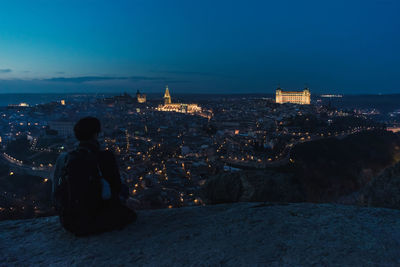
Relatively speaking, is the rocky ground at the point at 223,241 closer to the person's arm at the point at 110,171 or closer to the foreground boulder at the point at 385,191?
the person's arm at the point at 110,171

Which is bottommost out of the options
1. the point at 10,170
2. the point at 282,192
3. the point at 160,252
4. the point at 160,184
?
the point at 10,170

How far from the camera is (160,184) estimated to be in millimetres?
15867

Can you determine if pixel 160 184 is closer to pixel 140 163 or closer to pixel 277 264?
pixel 140 163

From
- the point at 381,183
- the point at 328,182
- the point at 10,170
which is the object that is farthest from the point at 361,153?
the point at 10,170

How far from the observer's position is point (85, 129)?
236 cm

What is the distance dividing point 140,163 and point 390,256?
2160cm

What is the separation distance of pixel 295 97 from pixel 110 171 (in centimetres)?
9927

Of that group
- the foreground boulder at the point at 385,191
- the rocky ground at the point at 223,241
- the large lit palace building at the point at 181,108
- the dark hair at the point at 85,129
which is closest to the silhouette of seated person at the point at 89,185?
the dark hair at the point at 85,129

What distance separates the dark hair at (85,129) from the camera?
235cm

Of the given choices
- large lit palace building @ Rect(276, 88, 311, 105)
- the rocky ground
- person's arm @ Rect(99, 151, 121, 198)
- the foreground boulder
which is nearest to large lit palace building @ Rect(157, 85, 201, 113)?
large lit palace building @ Rect(276, 88, 311, 105)

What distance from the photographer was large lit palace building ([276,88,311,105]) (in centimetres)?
9206

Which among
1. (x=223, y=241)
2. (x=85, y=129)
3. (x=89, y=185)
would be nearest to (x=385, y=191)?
(x=223, y=241)

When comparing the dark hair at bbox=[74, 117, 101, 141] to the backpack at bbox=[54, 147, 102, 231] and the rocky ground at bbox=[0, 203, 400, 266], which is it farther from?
the rocky ground at bbox=[0, 203, 400, 266]

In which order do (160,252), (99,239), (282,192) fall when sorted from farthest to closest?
1. (282,192)
2. (99,239)
3. (160,252)
